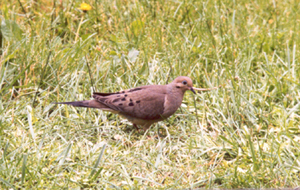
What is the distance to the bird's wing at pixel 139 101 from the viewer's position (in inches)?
166

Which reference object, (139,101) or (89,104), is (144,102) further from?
(89,104)

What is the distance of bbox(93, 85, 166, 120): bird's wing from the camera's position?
4.22 m

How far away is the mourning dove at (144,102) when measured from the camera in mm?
4223

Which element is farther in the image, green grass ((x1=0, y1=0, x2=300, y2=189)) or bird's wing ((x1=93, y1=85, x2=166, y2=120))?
bird's wing ((x1=93, y1=85, x2=166, y2=120))

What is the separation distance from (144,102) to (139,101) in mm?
52

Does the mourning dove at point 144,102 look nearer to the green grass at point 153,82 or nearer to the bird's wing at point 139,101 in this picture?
the bird's wing at point 139,101

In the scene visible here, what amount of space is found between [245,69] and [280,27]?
1.43 metres

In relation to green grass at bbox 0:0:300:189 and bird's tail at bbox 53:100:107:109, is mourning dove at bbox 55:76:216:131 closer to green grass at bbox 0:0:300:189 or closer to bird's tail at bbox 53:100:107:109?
bird's tail at bbox 53:100:107:109

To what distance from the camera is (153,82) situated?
4.88 m

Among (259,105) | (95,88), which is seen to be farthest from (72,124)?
(259,105)

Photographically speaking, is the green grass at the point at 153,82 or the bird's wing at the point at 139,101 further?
the bird's wing at the point at 139,101

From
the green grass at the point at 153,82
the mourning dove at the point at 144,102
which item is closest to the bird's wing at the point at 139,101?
the mourning dove at the point at 144,102

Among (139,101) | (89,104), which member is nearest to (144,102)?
(139,101)

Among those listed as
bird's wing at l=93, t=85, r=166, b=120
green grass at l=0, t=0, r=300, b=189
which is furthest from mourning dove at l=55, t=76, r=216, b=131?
green grass at l=0, t=0, r=300, b=189
